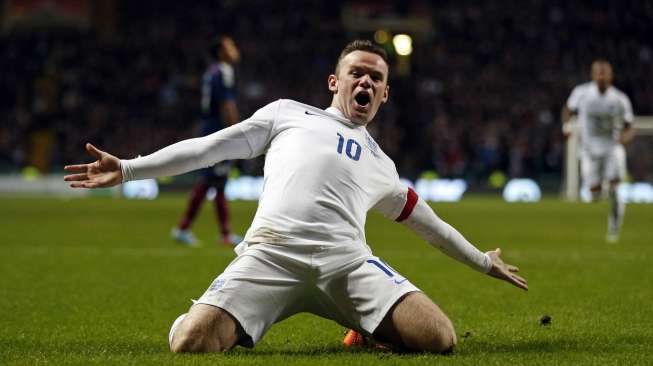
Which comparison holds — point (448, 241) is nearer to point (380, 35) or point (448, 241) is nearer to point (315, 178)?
point (315, 178)

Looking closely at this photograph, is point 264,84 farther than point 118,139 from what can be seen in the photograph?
Yes

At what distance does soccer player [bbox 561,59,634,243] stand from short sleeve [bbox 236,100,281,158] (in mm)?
9272

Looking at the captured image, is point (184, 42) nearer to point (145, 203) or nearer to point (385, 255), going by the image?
point (145, 203)

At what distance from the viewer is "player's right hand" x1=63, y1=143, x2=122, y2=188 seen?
421cm

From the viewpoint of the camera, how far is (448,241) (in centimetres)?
497

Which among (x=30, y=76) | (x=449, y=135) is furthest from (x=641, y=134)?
(x=30, y=76)

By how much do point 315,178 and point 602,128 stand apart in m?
9.95

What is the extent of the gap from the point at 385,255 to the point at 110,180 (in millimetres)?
6526

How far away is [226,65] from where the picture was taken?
11.3 m

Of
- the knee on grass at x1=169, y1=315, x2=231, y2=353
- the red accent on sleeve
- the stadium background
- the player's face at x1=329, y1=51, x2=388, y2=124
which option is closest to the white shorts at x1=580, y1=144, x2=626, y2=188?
the stadium background

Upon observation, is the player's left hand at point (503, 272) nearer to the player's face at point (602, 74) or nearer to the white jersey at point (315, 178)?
the white jersey at point (315, 178)

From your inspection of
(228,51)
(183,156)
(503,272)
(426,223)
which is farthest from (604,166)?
(183,156)

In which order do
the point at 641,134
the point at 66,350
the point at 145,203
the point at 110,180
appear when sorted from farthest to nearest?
the point at 641,134, the point at 145,203, the point at 66,350, the point at 110,180

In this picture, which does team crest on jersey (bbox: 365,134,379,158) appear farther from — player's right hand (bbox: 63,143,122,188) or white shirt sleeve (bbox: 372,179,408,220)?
player's right hand (bbox: 63,143,122,188)
